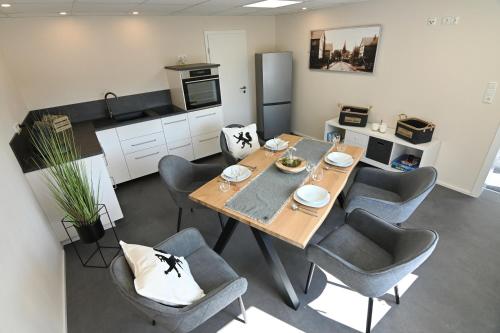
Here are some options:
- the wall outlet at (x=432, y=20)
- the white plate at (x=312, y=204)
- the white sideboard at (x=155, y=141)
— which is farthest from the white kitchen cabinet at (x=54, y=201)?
the wall outlet at (x=432, y=20)

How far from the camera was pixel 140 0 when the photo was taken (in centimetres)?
243

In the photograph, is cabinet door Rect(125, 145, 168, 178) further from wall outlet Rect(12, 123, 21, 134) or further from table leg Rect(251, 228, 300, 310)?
table leg Rect(251, 228, 300, 310)

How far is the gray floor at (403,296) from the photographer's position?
182cm

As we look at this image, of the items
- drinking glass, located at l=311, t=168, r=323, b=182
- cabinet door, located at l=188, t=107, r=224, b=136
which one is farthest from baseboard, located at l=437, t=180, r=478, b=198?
cabinet door, located at l=188, t=107, r=224, b=136

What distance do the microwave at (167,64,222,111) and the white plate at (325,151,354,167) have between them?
2.40 metres

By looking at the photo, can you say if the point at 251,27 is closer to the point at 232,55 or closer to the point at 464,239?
the point at 232,55

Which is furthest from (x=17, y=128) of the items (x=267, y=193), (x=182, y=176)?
(x=267, y=193)

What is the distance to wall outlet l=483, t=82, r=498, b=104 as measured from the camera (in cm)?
267

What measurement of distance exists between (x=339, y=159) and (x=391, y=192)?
2.04 ft

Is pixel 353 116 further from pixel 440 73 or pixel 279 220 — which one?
pixel 279 220

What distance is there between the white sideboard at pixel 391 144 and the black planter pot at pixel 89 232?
134 inches

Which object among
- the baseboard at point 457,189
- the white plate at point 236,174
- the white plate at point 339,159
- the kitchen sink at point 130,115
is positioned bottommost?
the baseboard at point 457,189

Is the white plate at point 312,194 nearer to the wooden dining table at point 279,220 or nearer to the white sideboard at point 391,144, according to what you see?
the wooden dining table at point 279,220

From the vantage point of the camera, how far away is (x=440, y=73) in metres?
3.02
